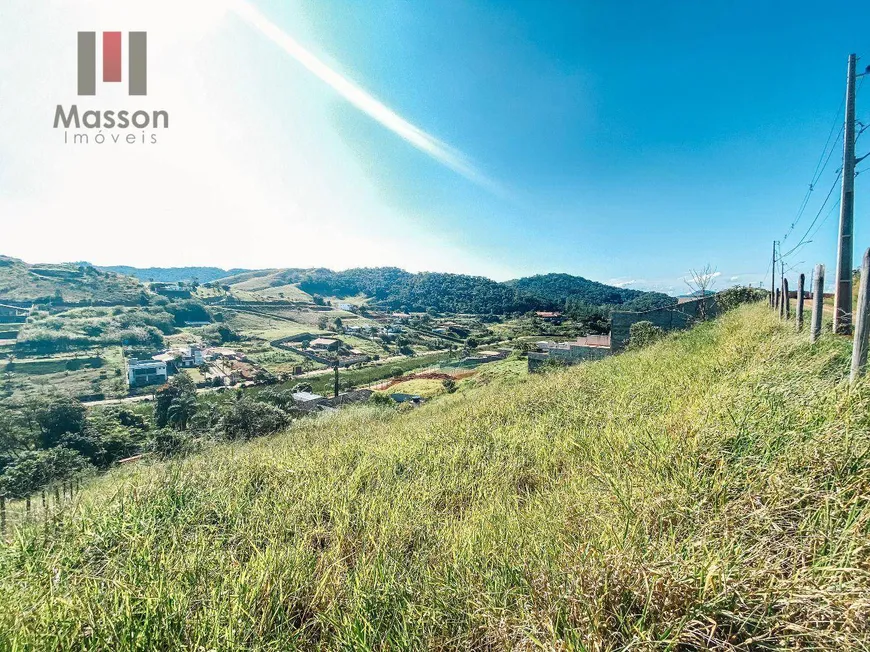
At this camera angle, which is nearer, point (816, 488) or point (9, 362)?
point (816, 488)

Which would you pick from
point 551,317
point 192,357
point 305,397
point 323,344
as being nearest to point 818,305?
point 305,397

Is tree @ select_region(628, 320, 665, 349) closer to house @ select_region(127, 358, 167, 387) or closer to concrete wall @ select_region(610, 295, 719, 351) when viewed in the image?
concrete wall @ select_region(610, 295, 719, 351)

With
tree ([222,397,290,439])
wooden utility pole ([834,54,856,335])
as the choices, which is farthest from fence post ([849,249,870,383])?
tree ([222,397,290,439])

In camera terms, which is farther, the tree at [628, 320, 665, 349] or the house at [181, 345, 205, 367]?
the house at [181, 345, 205, 367]

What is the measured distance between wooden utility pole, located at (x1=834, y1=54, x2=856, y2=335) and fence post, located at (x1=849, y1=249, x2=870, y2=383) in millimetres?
2647

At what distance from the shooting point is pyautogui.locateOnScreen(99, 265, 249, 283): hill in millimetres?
133775

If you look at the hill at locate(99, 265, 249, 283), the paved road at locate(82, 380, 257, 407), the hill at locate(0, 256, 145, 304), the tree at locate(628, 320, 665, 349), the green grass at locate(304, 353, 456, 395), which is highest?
the hill at locate(99, 265, 249, 283)

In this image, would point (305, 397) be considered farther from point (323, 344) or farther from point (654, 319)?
point (654, 319)

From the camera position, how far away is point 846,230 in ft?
17.7

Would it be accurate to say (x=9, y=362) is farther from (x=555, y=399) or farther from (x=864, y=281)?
(x=864, y=281)

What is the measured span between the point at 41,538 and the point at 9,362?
69.7 meters

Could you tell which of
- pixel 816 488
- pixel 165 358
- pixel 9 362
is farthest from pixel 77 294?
pixel 816 488

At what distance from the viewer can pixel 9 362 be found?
4500 centimetres

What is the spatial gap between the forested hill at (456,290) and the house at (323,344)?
163 feet
